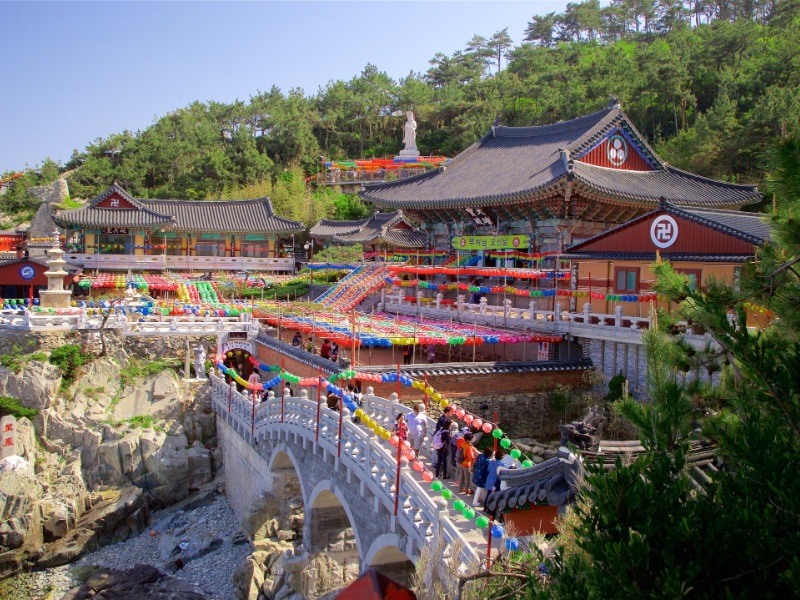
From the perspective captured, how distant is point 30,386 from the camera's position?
24656 millimetres

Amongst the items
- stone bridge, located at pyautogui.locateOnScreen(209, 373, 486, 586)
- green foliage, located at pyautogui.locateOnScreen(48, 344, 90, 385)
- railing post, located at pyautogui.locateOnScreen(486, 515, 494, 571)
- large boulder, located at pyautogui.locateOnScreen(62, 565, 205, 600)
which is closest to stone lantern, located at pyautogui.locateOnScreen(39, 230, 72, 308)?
green foliage, located at pyautogui.locateOnScreen(48, 344, 90, 385)

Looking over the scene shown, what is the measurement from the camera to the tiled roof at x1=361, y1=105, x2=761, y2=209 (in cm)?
2566

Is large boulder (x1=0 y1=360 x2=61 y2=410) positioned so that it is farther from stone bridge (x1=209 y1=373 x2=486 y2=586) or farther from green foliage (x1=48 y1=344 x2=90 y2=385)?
stone bridge (x1=209 y1=373 x2=486 y2=586)

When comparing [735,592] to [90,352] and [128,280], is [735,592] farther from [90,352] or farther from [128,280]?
[128,280]

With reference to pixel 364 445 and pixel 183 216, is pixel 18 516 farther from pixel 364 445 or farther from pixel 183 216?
pixel 183 216

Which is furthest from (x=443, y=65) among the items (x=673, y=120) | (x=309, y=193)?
(x=673, y=120)

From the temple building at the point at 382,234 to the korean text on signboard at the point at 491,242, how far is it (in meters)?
12.7

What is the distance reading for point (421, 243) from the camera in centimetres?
4553

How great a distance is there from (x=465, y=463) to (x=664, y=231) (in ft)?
32.6

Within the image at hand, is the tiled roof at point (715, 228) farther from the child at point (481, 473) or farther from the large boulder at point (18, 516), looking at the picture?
the large boulder at point (18, 516)

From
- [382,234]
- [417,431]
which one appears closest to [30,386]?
[417,431]

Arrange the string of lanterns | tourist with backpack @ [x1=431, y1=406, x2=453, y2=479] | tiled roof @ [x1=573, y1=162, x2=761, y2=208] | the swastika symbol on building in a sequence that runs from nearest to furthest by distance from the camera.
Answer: the string of lanterns, tourist with backpack @ [x1=431, y1=406, x2=453, y2=479], the swastika symbol on building, tiled roof @ [x1=573, y1=162, x2=761, y2=208]

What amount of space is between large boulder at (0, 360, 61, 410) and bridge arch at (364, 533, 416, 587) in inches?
653

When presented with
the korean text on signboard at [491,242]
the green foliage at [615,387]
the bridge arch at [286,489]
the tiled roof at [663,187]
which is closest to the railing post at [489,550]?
the bridge arch at [286,489]
